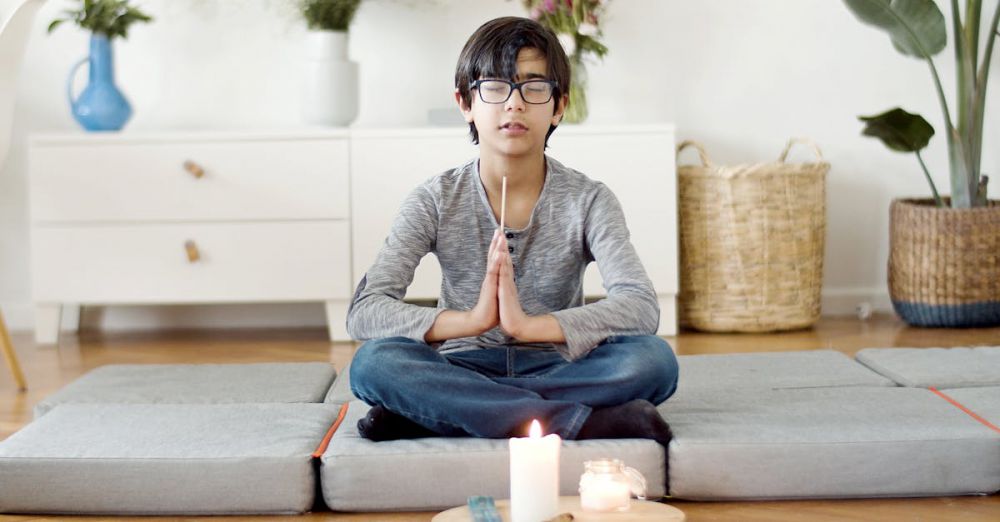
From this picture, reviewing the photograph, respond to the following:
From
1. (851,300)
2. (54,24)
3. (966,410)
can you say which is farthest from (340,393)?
(851,300)

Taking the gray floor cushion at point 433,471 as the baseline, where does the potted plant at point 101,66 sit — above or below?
above

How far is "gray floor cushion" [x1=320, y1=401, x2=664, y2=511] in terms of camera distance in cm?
188

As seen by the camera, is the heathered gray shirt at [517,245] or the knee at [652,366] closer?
the knee at [652,366]

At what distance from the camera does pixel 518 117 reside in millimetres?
2062

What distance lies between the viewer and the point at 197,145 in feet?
11.9

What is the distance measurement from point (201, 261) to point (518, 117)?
1837 mm

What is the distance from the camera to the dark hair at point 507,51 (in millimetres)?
2074

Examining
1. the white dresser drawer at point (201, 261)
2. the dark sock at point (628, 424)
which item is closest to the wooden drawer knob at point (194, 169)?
the white dresser drawer at point (201, 261)

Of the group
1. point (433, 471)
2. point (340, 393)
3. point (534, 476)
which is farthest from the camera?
point (340, 393)

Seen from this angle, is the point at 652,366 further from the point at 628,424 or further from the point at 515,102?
the point at 515,102

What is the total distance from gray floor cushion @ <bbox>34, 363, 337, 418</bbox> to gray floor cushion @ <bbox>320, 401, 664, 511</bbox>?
1.54 feet

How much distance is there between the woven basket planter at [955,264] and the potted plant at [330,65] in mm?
1675

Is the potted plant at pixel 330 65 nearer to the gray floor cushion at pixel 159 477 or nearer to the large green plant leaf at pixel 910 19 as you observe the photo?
the large green plant leaf at pixel 910 19

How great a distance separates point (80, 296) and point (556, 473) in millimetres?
2449
